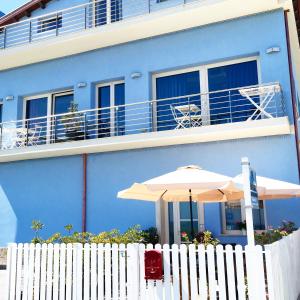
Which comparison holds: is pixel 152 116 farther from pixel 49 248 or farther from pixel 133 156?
pixel 49 248

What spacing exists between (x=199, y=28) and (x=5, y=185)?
881 cm

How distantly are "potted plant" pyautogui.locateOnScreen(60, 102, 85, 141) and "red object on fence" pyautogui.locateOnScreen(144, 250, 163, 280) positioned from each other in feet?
23.7

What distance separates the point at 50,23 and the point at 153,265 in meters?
12.7

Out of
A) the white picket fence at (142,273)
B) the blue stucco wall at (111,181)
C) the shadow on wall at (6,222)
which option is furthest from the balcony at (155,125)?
the white picket fence at (142,273)

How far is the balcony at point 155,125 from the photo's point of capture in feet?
35.2

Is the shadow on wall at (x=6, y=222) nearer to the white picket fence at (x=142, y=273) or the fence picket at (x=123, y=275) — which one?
the white picket fence at (x=142, y=273)

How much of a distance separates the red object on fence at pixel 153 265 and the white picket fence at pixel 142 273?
0.10 m

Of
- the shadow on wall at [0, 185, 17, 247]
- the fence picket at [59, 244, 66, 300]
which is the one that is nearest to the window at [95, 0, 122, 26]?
the shadow on wall at [0, 185, 17, 247]

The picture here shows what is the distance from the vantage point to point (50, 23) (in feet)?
53.5

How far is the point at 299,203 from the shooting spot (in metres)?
10.5

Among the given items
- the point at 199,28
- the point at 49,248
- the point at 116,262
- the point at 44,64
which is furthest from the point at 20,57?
the point at 116,262

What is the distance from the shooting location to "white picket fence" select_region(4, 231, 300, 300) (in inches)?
229

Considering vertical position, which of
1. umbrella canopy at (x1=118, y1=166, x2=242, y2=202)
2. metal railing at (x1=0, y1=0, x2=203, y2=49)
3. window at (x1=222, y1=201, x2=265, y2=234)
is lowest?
window at (x1=222, y1=201, x2=265, y2=234)

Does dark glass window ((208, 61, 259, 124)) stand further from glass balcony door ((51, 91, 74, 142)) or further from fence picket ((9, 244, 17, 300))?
fence picket ((9, 244, 17, 300))
